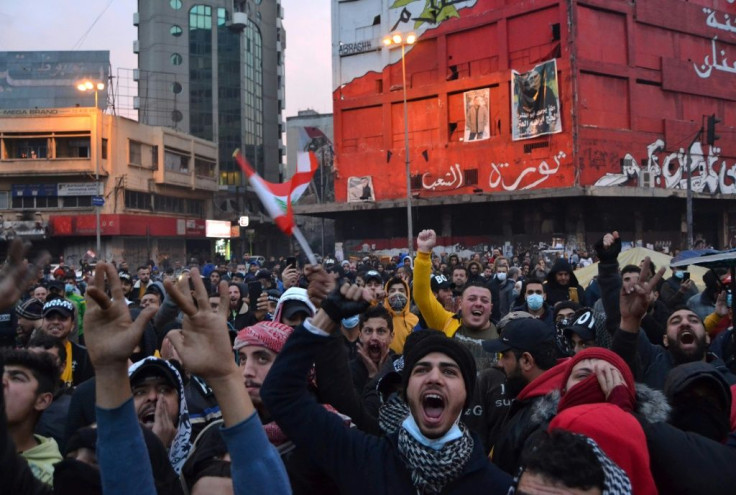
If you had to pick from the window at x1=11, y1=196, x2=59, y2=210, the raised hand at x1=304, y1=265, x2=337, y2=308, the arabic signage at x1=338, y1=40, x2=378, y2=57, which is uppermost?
the arabic signage at x1=338, y1=40, x2=378, y2=57

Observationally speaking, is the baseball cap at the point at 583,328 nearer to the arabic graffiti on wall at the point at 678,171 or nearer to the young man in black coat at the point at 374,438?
the young man in black coat at the point at 374,438

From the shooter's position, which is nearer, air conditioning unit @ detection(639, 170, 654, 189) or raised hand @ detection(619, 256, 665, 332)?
raised hand @ detection(619, 256, 665, 332)

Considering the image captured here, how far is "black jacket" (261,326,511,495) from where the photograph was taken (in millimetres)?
2559

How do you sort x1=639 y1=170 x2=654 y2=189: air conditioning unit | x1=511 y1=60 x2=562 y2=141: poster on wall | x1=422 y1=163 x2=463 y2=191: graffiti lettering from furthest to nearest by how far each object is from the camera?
x1=422 y1=163 x2=463 y2=191: graffiti lettering
x1=639 y1=170 x2=654 y2=189: air conditioning unit
x1=511 y1=60 x2=562 y2=141: poster on wall

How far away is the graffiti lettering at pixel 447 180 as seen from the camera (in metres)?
37.4

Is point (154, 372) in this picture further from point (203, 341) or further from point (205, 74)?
point (205, 74)

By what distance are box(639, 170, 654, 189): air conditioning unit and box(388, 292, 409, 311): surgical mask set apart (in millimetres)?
31071

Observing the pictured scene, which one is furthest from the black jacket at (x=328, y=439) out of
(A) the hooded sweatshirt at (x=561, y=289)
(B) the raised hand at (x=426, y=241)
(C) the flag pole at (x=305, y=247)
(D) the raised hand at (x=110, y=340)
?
(A) the hooded sweatshirt at (x=561, y=289)

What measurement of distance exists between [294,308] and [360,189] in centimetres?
3627

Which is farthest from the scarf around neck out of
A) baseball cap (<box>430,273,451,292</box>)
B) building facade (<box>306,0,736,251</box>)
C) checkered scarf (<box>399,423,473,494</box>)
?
building facade (<box>306,0,736,251</box>)

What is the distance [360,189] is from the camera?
40.9 meters

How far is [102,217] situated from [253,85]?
94.1 feet

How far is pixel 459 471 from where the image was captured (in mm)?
2510

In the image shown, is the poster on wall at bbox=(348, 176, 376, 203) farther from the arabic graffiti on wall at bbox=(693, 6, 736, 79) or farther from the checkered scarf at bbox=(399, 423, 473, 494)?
the checkered scarf at bbox=(399, 423, 473, 494)
